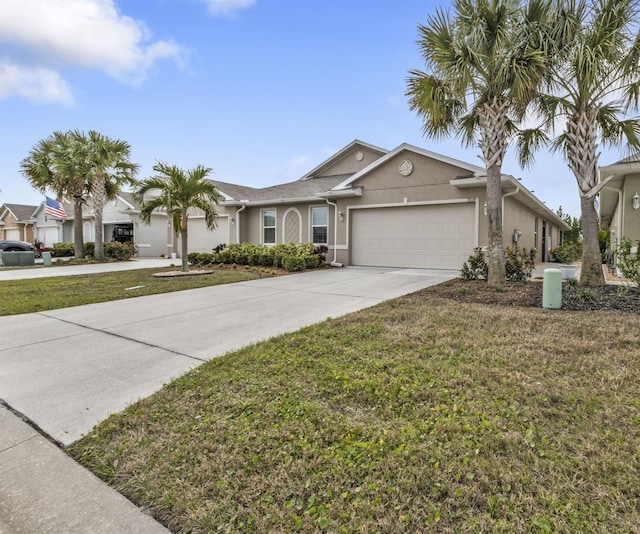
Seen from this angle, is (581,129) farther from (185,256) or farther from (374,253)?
(185,256)

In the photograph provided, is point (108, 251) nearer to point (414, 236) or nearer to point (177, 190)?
point (177, 190)

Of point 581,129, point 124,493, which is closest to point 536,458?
point 124,493

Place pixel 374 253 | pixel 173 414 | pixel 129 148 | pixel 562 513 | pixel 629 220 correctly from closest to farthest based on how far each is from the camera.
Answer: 1. pixel 562 513
2. pixel 173 414
3. pixel 629 220
4. pixel 374 253
5. pixel 129 148

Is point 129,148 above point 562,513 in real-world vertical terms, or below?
above

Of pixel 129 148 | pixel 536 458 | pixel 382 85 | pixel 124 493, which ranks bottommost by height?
pixel 124 493

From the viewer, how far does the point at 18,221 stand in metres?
32.7

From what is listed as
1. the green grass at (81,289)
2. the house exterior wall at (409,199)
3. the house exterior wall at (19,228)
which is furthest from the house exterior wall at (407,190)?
the house exterior wall at (19,228)

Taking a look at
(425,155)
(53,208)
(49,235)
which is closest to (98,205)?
(53,208)

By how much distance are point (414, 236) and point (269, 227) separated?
7.19 metres

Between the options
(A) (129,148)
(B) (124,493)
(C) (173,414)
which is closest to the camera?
(B) (124,493)

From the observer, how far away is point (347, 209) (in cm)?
Answer: 1468

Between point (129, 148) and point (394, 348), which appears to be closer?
point (394, 348)

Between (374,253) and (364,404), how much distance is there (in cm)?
1155

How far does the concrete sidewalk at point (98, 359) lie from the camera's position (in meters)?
2.09
